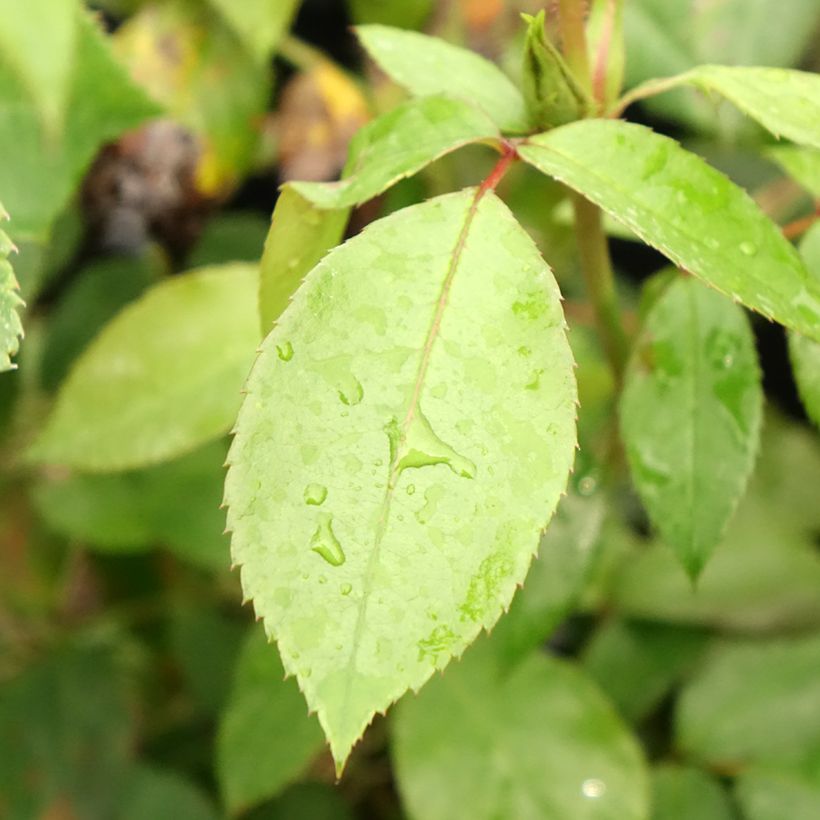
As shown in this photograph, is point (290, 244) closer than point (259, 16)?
Yes

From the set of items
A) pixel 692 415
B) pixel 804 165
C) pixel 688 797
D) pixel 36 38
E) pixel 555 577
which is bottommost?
pixel 688 797

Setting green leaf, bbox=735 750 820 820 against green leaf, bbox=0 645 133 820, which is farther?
green leaf, bbox=0 645 133 820

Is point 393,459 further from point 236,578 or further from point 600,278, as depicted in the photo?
point 236,578

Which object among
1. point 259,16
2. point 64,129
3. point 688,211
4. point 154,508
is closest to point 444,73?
point 688,211

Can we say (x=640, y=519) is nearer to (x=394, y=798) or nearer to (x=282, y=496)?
(x=394, y=798)

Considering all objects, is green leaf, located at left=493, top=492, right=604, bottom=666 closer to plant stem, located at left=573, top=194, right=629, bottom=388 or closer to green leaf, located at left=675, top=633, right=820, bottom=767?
plant stem, located at left=573, top=194, right=629, bottom=388

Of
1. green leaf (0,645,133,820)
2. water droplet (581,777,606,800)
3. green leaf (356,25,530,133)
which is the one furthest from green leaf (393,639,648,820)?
green leaf (356,25,530,133)

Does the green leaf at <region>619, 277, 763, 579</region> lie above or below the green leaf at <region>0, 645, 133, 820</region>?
above
